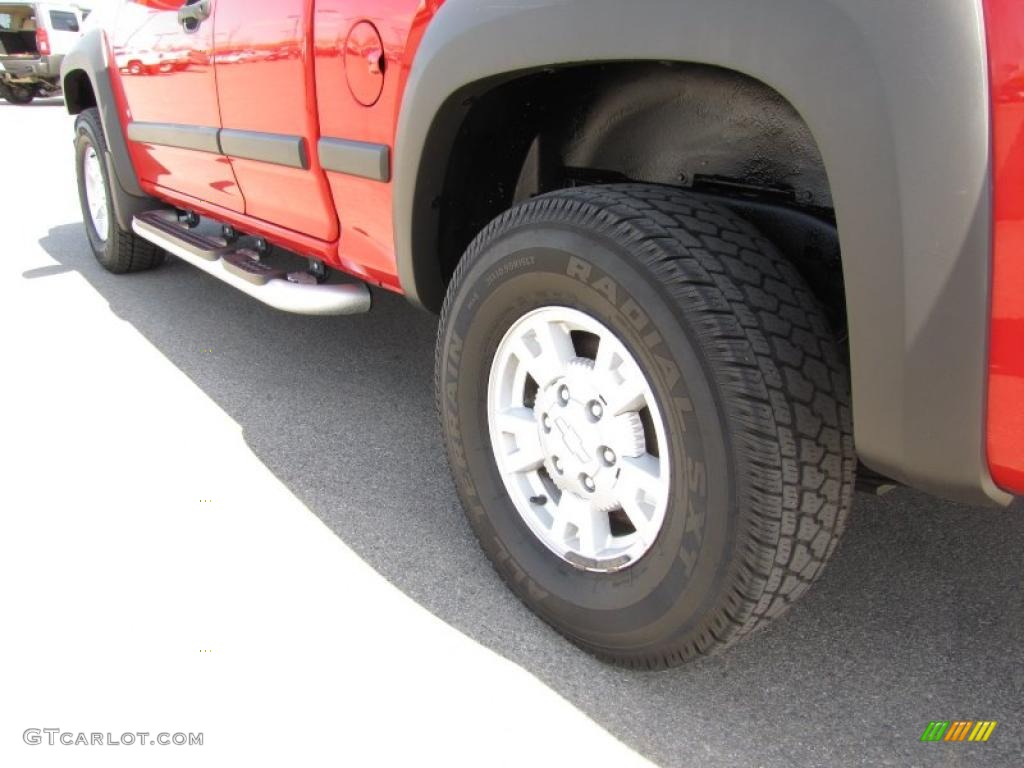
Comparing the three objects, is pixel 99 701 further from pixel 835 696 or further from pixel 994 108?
pixel 994 108

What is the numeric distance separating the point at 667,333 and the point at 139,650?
4.38 ft

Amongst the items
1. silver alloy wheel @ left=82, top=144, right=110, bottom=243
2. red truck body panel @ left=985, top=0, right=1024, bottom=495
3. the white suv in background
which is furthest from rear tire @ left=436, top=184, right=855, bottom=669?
the white suv in background

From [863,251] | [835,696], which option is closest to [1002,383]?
[863,251]

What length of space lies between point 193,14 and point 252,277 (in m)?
0.88

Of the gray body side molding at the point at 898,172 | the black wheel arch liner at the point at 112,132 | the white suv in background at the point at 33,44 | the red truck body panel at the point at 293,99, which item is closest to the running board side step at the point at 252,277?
the red truck body panel at the point at 293,99

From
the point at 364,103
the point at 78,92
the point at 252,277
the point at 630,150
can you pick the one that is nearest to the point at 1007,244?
the point at 630,150

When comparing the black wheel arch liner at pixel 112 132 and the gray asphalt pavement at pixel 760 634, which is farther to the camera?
the black wheel arch liner at pixel 112 132

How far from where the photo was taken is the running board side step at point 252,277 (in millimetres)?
2541

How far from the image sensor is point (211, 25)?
2.68 m

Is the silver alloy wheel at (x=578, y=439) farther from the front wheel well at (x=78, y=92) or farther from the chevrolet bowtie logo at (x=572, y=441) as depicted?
the front wheel well at (x=78, y=92)

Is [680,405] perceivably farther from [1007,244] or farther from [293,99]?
[293,99]

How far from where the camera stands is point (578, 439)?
173 centimetres

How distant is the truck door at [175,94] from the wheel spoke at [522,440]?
1.58m

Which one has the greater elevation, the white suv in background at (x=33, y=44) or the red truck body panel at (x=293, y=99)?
the white suv in background at (x=33, y=44)
